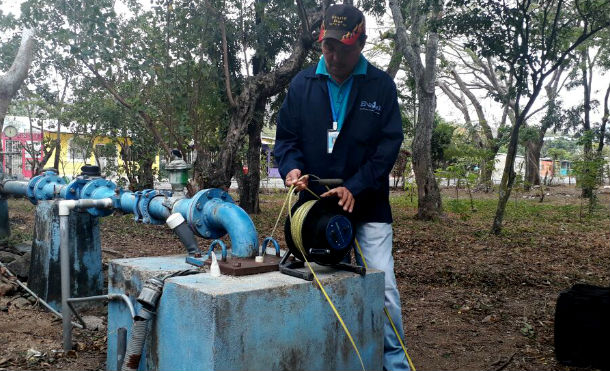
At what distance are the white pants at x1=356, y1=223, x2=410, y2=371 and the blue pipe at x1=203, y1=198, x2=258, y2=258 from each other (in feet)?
2.06

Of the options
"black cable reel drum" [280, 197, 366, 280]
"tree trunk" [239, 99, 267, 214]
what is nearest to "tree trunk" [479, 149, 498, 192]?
"tree trunk" [239, 99, 267, 214]

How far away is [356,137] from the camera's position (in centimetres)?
290

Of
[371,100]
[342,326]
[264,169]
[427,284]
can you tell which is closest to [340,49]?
[371,100]

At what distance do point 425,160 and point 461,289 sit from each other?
21.7 ft

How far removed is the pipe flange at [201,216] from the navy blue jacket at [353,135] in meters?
0.47

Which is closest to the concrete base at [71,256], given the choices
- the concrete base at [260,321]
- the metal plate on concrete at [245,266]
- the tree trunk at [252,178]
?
the concrete base at [260,321]

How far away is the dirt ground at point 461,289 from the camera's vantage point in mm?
3832

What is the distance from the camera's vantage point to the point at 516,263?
7.44 metres

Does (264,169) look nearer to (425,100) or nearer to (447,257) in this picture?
(425,100)

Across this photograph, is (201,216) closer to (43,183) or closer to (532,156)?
(43,183)

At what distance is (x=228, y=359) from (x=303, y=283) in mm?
502

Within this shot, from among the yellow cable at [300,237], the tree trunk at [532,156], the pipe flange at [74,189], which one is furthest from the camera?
the tree trunk at [532,156]

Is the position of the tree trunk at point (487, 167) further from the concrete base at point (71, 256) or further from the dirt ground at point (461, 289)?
the concrete base at point (71, 256)

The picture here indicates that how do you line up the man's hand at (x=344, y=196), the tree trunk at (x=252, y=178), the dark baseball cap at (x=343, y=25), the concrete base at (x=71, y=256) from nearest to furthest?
the man's hand at (x=344, y=196) < the dark baseball cap at (x=343, y=25) < the concrete base at (x=71, y=256) < the tree trunk at (x=252, y=178)
